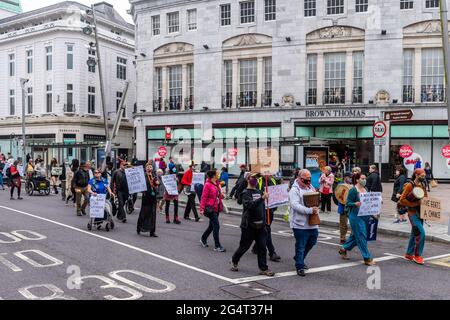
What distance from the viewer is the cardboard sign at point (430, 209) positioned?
30.1 ft

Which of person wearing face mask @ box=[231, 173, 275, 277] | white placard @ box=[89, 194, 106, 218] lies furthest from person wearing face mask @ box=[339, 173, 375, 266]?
white placard @ box=[89, 194, 106, 218]

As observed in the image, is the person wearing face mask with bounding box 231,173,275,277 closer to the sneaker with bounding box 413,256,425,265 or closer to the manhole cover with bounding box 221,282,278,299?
the manhole cover with bounding box 221,282,278,299

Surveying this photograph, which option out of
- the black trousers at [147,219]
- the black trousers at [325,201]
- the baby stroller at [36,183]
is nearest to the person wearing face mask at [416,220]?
the black trousers at [147,219]

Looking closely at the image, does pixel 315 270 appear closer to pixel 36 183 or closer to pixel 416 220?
pixel 416 220

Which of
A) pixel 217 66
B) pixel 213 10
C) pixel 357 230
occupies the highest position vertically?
pixel 213 10

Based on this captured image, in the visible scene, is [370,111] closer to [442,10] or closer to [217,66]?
[217,66]

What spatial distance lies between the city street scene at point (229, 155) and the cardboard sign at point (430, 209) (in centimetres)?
5

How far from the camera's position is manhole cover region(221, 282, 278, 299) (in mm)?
6723

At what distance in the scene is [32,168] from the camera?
21594 millimetres

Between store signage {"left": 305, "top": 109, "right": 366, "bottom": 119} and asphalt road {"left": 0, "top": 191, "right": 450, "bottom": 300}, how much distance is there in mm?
18273

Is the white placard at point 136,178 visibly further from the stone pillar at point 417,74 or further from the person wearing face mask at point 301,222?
the stone pillar at point 417,74
